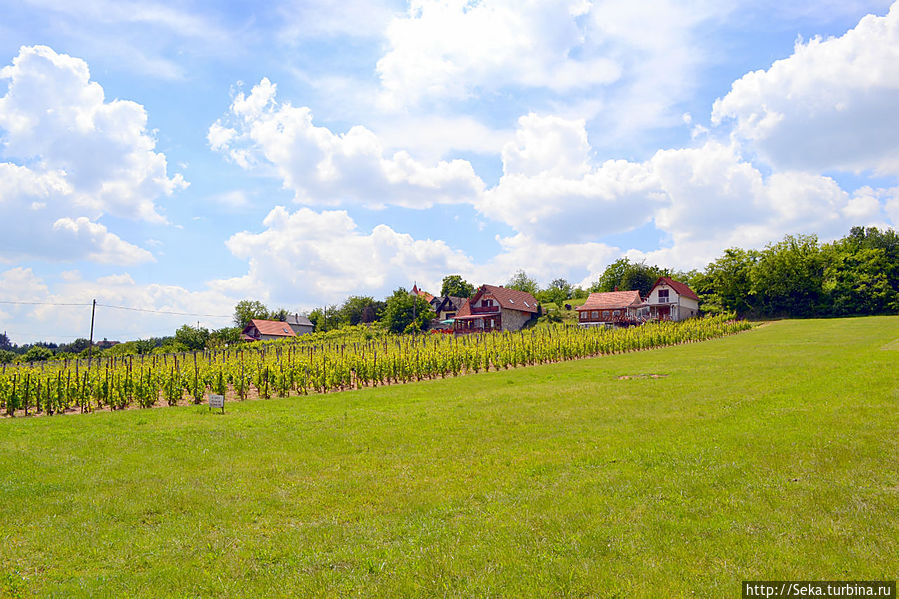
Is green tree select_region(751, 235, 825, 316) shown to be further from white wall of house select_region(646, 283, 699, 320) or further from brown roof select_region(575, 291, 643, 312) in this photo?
brown roof select_region(575, 291, 643, 312)

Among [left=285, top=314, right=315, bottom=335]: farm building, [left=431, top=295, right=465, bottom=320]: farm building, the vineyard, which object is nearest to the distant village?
[left=431, top=295, right=465, bottom=320]: farm building

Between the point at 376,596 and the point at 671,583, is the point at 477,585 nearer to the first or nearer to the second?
the point at 376,596

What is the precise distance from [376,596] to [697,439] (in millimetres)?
6910

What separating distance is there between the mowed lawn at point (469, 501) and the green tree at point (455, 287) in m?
83.5

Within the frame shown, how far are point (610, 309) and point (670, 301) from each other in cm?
678

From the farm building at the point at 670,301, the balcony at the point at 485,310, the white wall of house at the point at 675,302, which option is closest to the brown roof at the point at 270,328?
the balcony at the point at 485,310

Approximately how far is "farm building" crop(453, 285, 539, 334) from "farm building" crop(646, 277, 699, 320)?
15647mm

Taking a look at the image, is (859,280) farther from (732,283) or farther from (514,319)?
(514,319)

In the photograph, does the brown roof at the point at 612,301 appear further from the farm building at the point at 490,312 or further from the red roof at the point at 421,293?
the red roof at the point at 421,293

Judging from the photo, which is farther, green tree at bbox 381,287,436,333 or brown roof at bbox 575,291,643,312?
green tree at bbox 381,287,436,333

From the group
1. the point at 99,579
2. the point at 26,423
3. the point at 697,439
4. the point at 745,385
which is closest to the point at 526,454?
the point at 697,439

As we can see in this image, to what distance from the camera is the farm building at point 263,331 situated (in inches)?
3290

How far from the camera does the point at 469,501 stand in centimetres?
702

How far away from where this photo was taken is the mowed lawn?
4.95 meters
